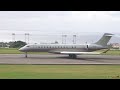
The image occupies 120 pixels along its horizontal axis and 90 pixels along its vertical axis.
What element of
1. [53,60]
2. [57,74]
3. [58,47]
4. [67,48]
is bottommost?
[53,60]

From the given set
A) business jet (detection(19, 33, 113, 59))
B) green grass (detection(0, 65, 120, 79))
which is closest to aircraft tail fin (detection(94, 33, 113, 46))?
business jet (detection(19, 33, 113, 59))

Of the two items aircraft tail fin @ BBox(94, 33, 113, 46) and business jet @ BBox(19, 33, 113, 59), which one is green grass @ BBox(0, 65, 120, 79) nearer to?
business jet @ BBox(19, 33, 113, 59)

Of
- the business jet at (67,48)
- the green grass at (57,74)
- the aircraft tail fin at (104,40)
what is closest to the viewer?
the green grass at (57,74)

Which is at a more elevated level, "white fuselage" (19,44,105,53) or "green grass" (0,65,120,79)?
"white fuselage" (19,44,105,53)

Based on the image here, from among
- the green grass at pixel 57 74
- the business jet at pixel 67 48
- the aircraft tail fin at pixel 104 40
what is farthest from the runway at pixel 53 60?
the green grass at pixel 57 74

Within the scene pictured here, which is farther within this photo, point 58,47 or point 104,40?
point 104,40

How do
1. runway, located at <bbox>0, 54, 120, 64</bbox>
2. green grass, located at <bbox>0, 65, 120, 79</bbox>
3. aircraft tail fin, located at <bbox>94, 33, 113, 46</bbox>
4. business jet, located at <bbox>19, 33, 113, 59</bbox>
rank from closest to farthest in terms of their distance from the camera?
1. green grass, located at <bbox>0, 65, 120, 79</bbox>
2. runway, located at <bbox>0, 54, 120, 64</bbox>
3. business jet, located at <bbox>19, 33, 113, 59</bbox>
4. aircraft tail fin, located at <bbox>94, 33, 113, 46</bbox>

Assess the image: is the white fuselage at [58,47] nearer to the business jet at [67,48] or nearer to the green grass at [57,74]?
the business jet at [67,48]

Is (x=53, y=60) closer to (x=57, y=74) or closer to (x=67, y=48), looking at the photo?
(x=67, y=48)

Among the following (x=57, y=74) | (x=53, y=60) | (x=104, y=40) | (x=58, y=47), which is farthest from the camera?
(x=104, y=40)

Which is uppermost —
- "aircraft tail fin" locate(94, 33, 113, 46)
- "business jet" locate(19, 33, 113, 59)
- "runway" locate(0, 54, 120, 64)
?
"aircraft tail fin" locate(94, 33, 113, 46)

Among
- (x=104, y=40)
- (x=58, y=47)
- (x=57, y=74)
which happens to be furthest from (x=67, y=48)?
(x=57, y=74)
